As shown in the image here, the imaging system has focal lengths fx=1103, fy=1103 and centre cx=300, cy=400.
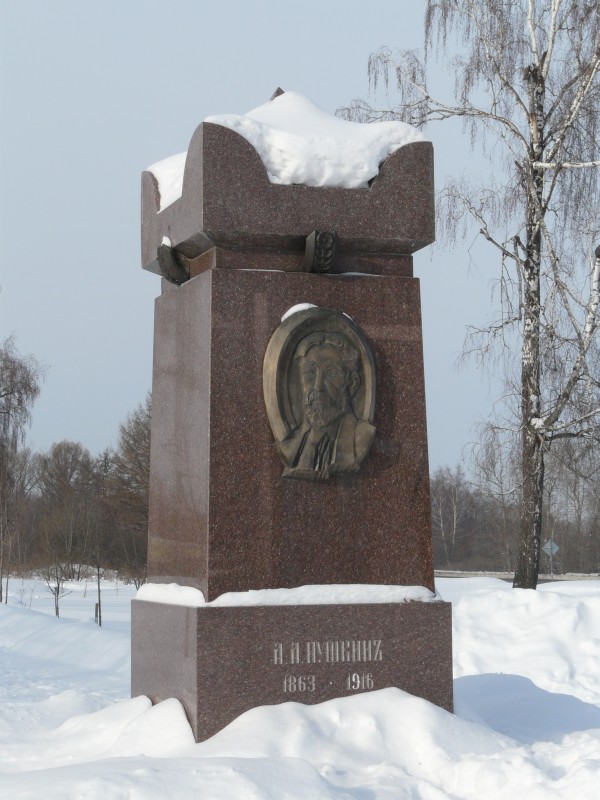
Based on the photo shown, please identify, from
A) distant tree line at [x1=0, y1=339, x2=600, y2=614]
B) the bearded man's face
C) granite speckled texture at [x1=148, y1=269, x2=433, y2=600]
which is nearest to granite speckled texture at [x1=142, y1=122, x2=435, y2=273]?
granite speckled texture at [x1=148, y1=269, x2=433, y2=600]

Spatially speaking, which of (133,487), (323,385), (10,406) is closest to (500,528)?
(133,487)

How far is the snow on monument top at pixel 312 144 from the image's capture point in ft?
17.0

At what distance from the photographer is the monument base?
4.69m

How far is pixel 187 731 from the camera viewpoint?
4668mm

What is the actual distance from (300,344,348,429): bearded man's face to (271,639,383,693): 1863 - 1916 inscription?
3.23ft

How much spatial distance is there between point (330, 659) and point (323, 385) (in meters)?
1.23

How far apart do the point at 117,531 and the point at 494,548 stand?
21.5 meters

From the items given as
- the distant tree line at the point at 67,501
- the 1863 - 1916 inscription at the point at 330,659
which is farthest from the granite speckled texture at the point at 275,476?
the distant tree line at the point at 67,501

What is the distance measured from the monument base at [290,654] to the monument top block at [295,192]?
1.70m

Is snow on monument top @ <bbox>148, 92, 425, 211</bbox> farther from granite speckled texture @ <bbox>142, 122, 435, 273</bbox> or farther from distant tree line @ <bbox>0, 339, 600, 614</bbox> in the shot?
distant tree line @ <bbox>0, 339, 600, 614</bbox>

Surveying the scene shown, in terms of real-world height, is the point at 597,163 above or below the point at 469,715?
above

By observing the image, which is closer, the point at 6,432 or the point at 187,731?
the point at 187,731

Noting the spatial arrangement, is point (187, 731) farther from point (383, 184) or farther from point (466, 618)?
point (466, 618)

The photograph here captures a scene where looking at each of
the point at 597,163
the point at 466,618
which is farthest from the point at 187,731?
the point at 597,163
